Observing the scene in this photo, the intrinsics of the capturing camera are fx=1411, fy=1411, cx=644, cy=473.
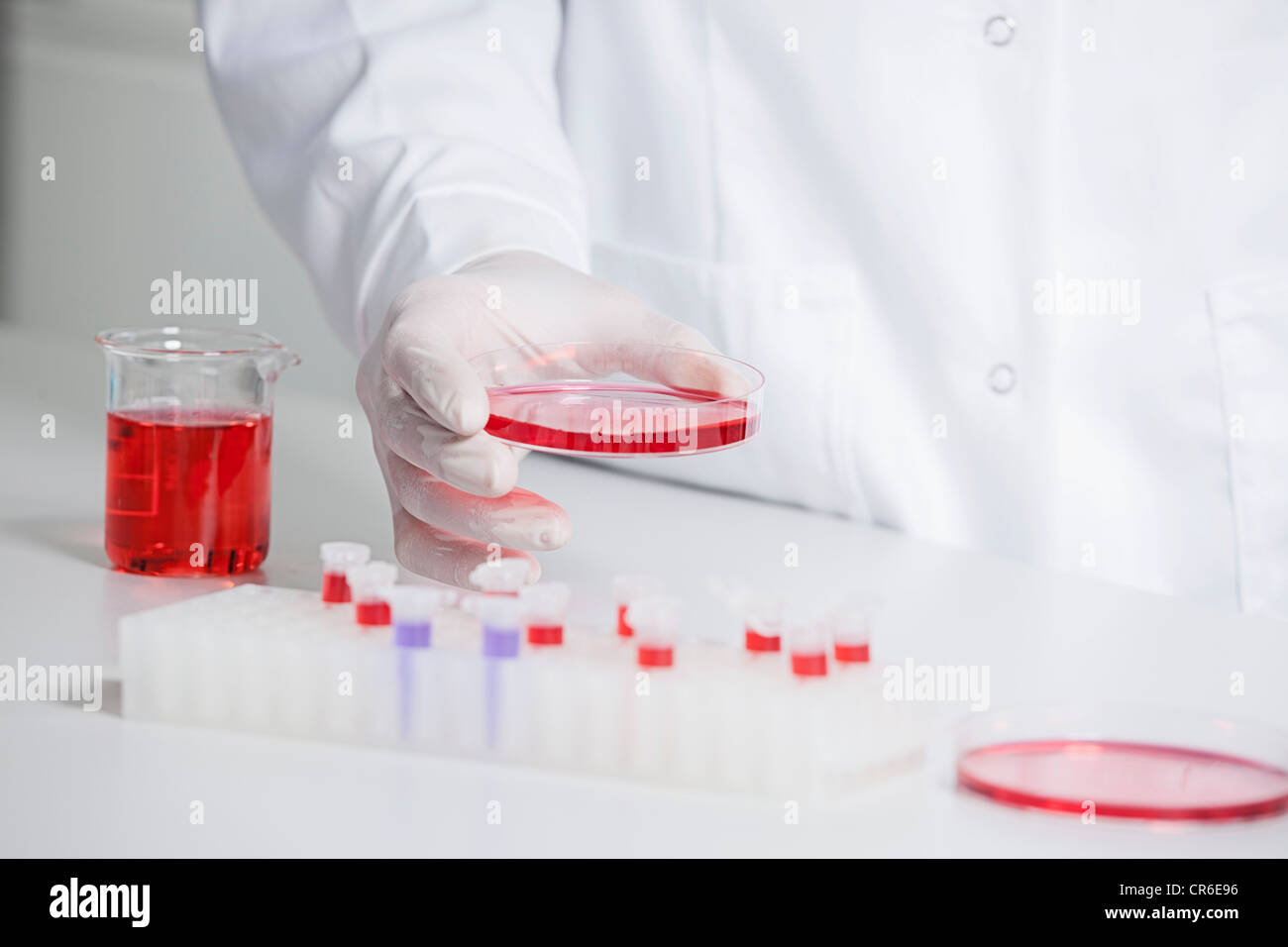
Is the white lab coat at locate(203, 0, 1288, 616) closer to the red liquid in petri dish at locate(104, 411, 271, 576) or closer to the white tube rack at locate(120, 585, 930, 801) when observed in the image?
the red liquid in petri dish at locate(104, 411, 271, 576)

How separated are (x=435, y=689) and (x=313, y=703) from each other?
0.07 metres

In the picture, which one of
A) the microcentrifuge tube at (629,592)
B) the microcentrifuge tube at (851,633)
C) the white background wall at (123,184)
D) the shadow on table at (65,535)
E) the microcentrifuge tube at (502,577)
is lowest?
the microcentrifuge tube at (851,633)

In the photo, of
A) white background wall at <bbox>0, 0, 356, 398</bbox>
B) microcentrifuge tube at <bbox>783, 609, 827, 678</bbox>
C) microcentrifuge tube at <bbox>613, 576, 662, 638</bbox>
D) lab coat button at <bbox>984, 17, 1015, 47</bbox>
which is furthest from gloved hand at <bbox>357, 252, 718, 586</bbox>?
white background wall at <bbox>0, 0, 356, 398</bbox>

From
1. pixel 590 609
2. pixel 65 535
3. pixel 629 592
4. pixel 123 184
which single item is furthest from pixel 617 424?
pixel 123 184

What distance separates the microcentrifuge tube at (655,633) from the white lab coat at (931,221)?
50cm

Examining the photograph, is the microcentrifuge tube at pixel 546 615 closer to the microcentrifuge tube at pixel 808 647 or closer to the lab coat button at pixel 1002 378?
the microcentrifuge tube at pixel 808 647

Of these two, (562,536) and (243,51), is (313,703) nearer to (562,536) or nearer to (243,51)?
(562,536)

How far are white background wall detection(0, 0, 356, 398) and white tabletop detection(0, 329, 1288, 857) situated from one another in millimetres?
2101

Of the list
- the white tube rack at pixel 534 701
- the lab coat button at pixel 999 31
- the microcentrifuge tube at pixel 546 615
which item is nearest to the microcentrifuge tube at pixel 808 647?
the white tube rack at pixel 534 701

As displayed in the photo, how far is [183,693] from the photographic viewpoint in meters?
0.77

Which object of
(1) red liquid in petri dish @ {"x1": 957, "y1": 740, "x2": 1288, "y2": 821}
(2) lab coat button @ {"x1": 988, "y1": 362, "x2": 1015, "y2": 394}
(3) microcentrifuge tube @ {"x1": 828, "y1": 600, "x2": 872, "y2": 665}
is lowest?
(1) red liquid in petri dish @ {"x1": 957, "y1": 740, "x2": 1288, "y2": 821}

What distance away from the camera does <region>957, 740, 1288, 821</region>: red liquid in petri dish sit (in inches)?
26.0

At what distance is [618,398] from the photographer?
0.91 m

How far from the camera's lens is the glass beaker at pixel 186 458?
100 centimetres
